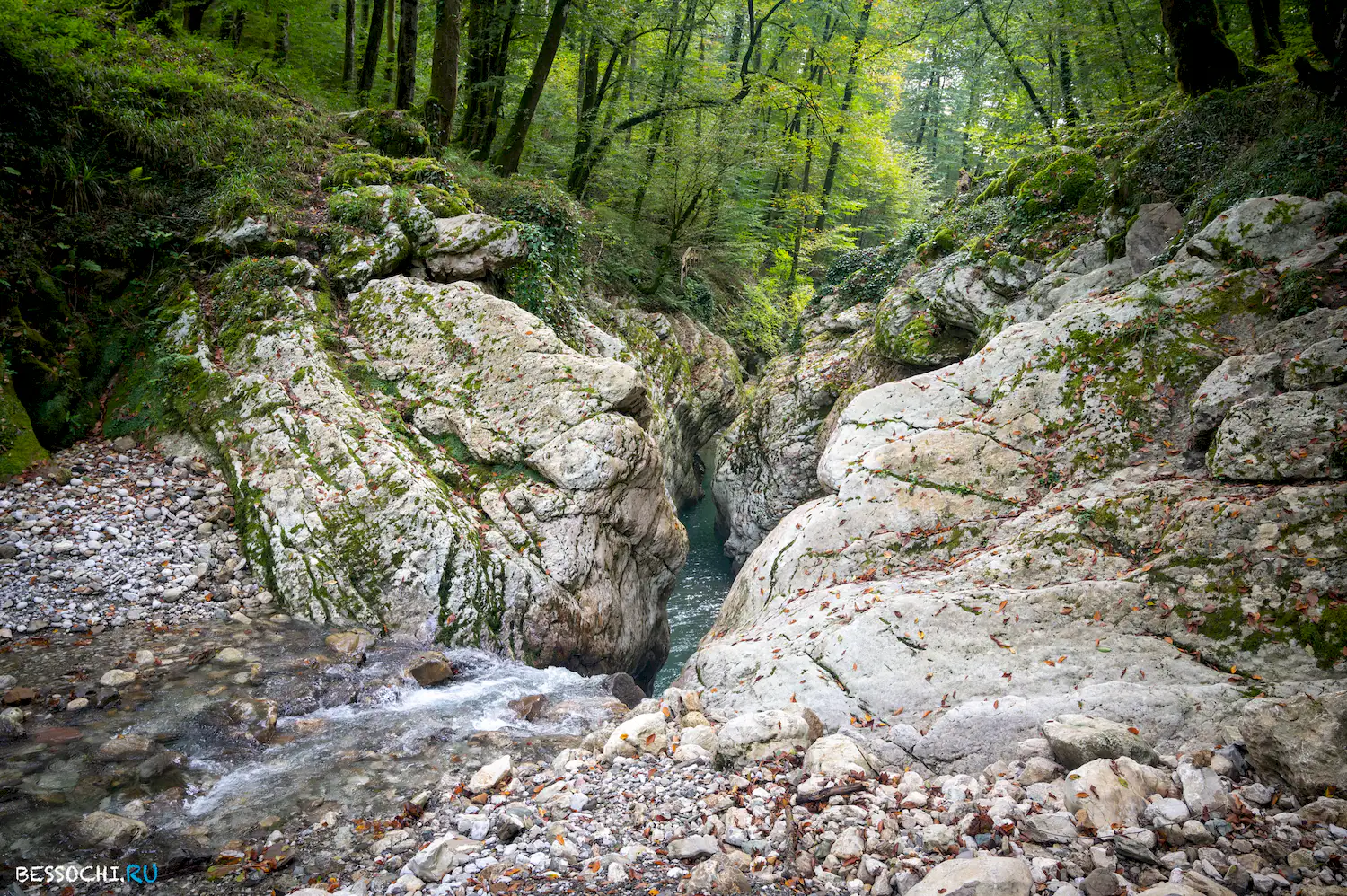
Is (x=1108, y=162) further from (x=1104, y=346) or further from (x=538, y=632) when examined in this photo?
(x=538, y=632)

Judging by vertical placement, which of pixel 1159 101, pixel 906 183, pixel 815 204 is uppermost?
pixel 906 183

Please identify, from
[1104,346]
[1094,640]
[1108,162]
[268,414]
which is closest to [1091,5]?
[1108,162]

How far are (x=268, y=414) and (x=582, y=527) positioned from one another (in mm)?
4929

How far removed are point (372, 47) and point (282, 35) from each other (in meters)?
2.98

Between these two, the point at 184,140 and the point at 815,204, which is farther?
the point at 815,204

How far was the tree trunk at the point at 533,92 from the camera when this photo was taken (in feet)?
51.0

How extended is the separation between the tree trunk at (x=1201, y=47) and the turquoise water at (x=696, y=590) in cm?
1246

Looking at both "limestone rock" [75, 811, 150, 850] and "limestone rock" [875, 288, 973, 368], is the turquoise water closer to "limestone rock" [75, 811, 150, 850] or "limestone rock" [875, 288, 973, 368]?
"limestone rock" [875, 288, 973, 368]

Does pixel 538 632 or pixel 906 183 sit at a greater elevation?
pixel 906 183

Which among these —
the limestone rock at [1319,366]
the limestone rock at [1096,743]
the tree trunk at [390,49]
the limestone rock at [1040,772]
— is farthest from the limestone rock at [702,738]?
the tree trunk at [390,49]

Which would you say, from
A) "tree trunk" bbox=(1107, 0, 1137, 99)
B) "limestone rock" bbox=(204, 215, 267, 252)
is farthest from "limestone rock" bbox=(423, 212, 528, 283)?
"tree trunk" bbox=(1107, 0, 1137, 99)

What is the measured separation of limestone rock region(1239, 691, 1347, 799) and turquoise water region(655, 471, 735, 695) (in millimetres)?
8772

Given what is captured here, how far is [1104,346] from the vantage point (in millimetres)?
8445

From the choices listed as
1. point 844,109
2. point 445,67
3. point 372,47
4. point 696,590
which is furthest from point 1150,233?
point 372,47
